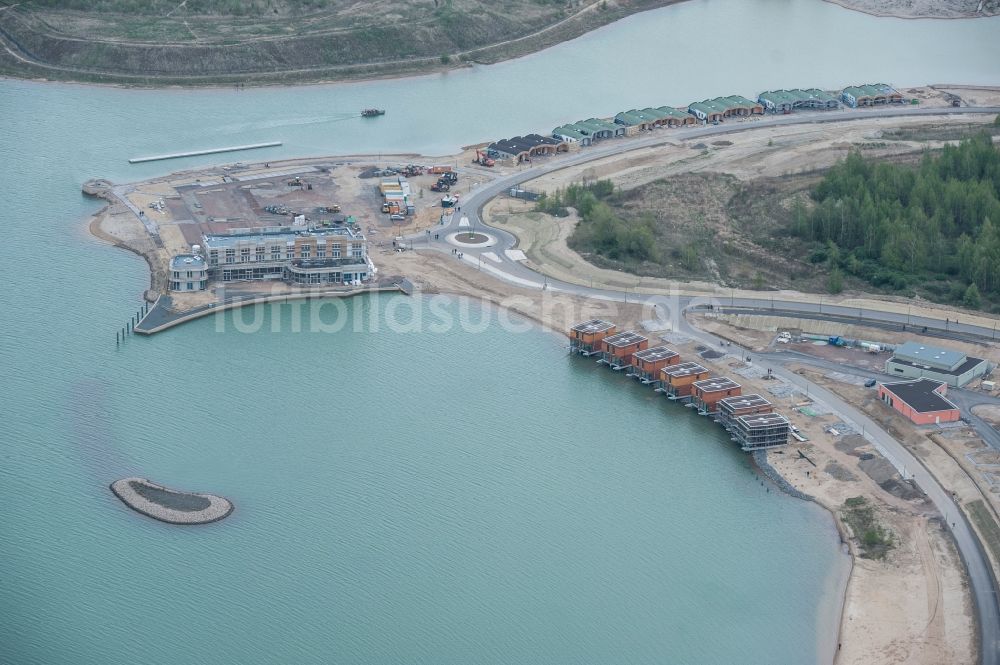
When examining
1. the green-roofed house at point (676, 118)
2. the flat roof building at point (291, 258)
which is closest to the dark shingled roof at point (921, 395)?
the flat roof building at point (291, 258)

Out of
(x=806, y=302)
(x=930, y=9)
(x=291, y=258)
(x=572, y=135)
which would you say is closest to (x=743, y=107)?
(x=572, y=135)

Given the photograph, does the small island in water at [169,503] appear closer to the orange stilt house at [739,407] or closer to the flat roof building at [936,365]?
the orange stilt house at [739,407]

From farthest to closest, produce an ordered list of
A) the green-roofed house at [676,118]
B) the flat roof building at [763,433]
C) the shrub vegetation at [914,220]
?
the green-roofed house at [676,118]
the shrub vegetation at [914,220]
the flat roof building at [763,433]

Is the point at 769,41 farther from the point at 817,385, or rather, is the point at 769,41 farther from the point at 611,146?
the point at 817,385

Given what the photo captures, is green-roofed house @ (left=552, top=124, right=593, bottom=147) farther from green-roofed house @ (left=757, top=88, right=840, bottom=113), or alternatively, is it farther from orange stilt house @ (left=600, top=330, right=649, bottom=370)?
orange stilt house @ (left=600, top=330, right=649, bottom=370)

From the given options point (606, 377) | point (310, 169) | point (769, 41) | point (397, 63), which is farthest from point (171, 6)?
point (606, 377)

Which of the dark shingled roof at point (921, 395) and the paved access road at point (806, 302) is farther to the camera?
the dark shingled roof at point (921, 395)

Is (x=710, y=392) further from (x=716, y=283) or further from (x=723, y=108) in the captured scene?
(x=723, y=108)
